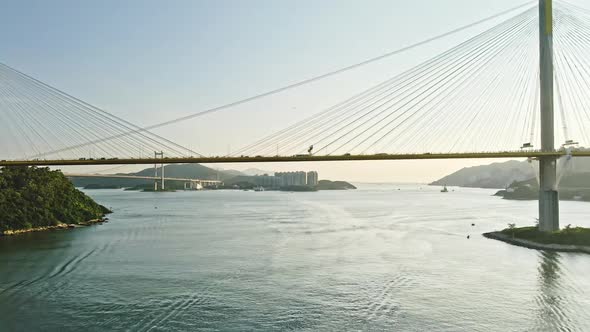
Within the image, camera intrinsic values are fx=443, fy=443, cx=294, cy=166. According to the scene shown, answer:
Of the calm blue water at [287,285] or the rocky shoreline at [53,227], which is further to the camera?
the rocky shoreline at [53,227]

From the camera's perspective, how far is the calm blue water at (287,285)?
13.7 meters

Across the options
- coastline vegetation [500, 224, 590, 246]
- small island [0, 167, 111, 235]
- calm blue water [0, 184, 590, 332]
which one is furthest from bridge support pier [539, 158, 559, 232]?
small island [0, 167, 111, 235]

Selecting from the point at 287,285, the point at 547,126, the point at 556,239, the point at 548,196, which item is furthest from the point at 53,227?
the point at 547,126

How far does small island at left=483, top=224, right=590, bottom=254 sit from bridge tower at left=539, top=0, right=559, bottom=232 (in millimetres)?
698

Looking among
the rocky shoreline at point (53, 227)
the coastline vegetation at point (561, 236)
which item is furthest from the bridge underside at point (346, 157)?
the rocky shoreline at point (53, 227)

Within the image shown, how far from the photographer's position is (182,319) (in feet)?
45.0

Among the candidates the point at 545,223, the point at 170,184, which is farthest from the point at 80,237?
the point at 170,184

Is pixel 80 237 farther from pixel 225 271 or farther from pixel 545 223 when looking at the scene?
pixel 545 223

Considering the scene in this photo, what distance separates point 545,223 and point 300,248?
51.0ft

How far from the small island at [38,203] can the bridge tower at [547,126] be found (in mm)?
38050

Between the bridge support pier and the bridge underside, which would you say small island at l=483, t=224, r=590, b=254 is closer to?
the bridge support pier

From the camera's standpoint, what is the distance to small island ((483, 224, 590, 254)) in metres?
25.6

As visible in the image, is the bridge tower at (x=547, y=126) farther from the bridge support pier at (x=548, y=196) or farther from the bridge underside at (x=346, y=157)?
the bridge underside at (x=346, y=157)

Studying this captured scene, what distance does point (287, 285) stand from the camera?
17.8m
